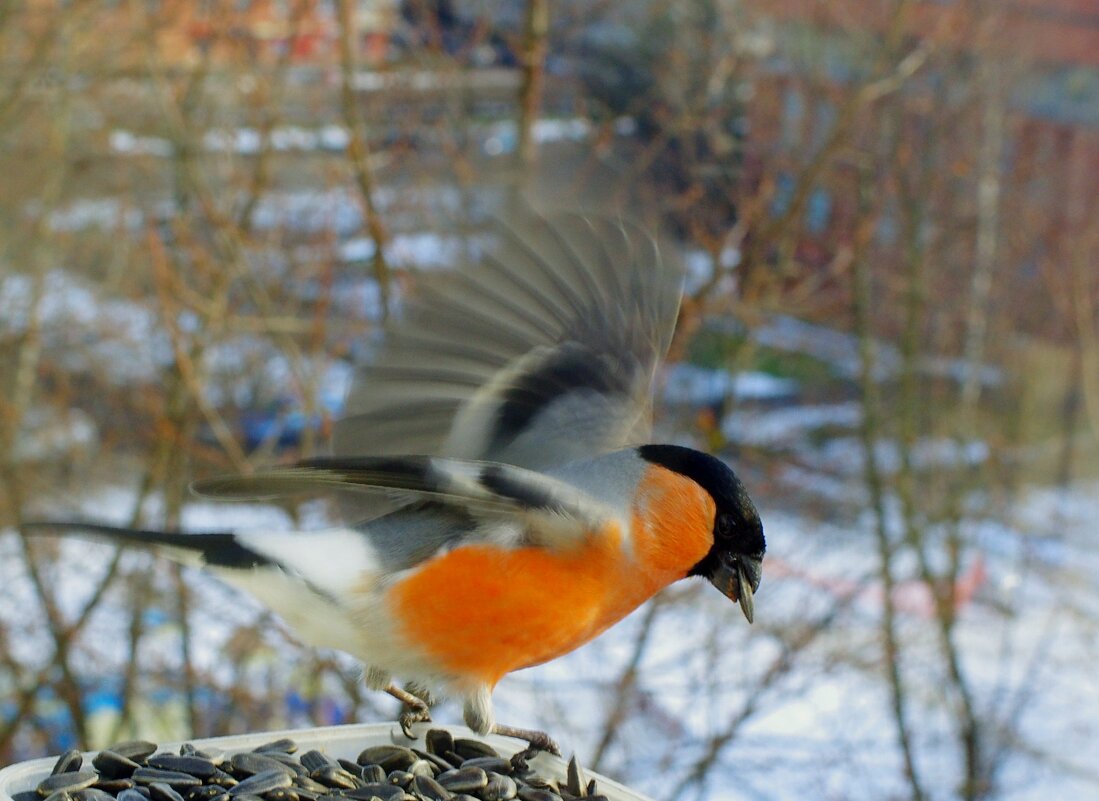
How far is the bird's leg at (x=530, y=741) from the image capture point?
80.6 inches

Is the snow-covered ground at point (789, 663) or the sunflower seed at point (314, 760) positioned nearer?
the sunflower seed at point (314, 760)

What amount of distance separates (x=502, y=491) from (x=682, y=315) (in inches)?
113

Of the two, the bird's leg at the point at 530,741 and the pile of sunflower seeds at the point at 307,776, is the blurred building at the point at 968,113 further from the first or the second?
the pile of sunflower seeds at the point at 307,776

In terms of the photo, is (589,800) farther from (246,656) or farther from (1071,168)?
(1071,168)

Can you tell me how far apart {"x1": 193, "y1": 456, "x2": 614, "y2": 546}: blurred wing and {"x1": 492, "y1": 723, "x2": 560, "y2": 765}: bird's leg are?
0.40 meters

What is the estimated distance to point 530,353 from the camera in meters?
2.24

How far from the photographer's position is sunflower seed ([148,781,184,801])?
1752 millimetres

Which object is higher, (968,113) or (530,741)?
(968,113)

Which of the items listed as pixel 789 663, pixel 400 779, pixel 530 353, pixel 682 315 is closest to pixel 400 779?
pixel 400 779

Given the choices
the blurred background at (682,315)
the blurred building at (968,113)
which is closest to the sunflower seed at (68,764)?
the blurred background at (682,315)

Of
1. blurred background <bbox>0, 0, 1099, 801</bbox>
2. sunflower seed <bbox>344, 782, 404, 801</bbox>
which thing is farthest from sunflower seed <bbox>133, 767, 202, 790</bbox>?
blurred background <bbox>0, 0, 1099, 801</bbox>

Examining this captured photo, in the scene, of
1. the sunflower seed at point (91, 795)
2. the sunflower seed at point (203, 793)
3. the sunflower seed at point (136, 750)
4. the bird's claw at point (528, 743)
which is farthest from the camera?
the bird's claw at point (528, 743)

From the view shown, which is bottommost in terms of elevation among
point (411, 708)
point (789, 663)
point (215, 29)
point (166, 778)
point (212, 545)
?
point (789, 663)

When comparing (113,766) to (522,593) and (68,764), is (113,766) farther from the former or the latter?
(522,593)
